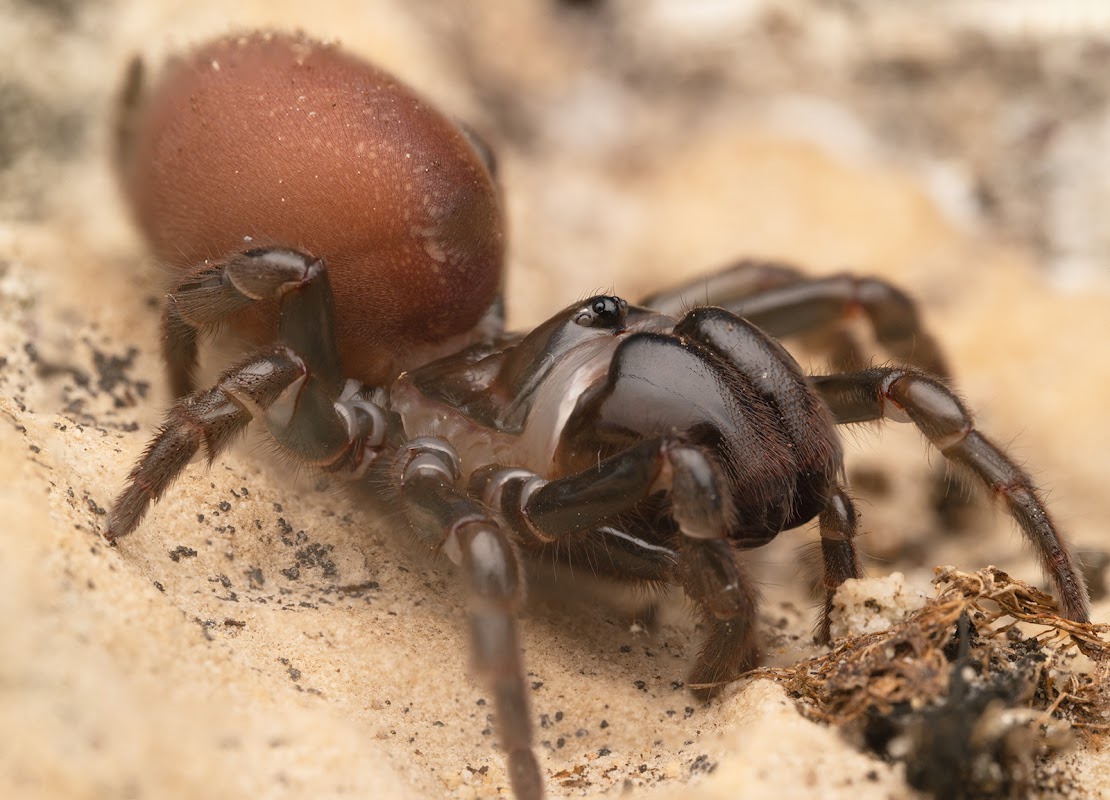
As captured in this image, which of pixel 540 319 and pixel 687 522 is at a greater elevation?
pixel 687 522

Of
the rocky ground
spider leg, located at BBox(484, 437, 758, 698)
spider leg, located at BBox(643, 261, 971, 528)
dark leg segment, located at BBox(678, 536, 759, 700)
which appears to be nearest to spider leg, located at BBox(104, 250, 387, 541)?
the rocky ground

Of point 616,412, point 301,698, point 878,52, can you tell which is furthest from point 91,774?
point 878,52

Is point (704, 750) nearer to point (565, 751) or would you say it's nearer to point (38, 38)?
point (565, 751)

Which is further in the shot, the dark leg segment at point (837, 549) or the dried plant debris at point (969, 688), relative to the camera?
the dark leg segment at point (837, 549)

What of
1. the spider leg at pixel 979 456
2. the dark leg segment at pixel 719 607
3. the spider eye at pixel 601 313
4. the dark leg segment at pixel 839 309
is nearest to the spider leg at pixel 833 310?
the dark leg segment at pixel 839 309

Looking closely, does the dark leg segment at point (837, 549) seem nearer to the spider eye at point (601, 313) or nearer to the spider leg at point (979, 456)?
the spider leg at point (979, 456)

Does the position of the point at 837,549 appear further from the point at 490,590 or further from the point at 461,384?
the point at 461,384

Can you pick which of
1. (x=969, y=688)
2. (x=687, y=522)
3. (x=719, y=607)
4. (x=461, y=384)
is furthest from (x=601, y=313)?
(x=969, y=688)
